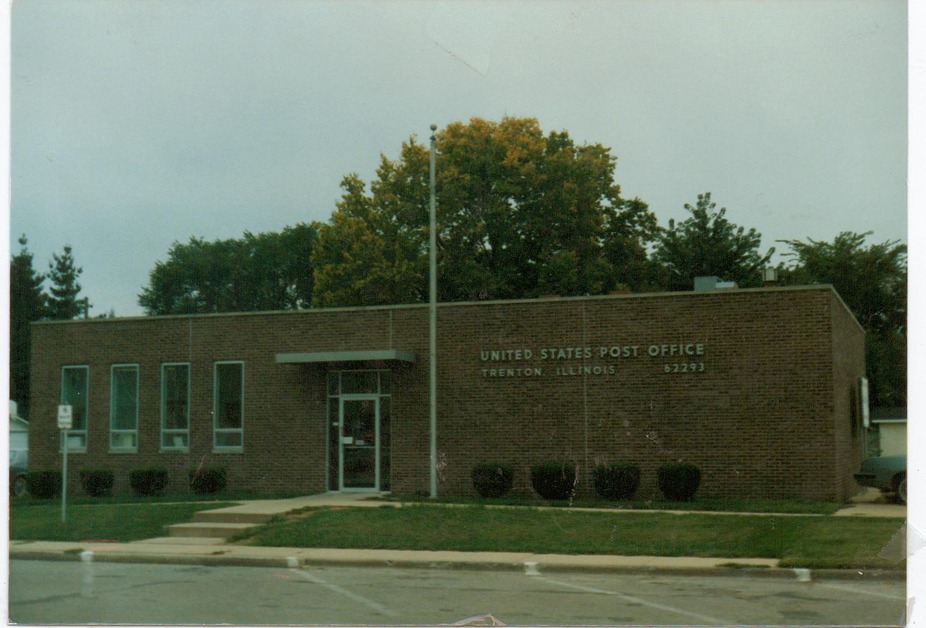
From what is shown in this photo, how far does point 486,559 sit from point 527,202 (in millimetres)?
27242

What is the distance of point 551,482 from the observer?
21.3 metres

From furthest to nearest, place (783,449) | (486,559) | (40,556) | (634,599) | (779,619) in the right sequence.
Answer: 1. (783,449)
2. (40,556)
3. (486,559)
4. (634,599)
5. (779,619)

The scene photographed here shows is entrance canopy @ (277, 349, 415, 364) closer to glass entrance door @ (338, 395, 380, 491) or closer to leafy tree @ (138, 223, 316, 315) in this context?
glass entrance door @ (338, 395, 380, 491)

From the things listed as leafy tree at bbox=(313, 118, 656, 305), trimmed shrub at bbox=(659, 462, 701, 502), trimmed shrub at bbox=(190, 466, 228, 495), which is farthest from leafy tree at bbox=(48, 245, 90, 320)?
trimmed shrub at bbox=(659, 462, 701, 502)

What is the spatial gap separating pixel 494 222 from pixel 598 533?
25.1m

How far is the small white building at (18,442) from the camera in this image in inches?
1078

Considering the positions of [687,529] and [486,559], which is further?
[687,529]

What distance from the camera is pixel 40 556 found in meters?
14.6

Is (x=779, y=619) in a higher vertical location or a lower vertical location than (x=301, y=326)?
lower

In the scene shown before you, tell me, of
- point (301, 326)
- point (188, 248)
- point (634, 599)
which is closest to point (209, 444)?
point (301, 326)

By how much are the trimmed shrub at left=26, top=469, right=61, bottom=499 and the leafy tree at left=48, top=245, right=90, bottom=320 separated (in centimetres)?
1784

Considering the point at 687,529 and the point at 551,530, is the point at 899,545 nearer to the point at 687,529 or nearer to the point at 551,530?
the point at 687,529

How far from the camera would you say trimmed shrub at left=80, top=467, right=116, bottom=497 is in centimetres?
2470

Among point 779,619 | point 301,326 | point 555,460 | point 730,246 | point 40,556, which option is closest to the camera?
point 779,619
